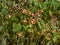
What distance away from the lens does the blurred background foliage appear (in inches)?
205

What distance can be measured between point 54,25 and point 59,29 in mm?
155

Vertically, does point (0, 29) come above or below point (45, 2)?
below

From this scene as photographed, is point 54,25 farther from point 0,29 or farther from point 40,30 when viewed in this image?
point 0,29

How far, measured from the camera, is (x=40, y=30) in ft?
17.3

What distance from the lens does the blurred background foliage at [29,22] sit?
5211mm

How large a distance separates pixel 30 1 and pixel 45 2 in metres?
0.39

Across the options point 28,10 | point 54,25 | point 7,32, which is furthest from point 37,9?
point 7,32

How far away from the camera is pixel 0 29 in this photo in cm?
534

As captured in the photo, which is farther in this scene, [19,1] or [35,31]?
[19,1]

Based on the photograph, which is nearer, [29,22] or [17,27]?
[17,27]

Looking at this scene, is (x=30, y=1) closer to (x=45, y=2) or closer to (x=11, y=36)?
(x=45, y=2)

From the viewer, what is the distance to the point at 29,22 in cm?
539

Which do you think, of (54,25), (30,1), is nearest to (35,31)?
(54,25)

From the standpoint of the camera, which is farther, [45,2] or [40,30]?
[45,2]
